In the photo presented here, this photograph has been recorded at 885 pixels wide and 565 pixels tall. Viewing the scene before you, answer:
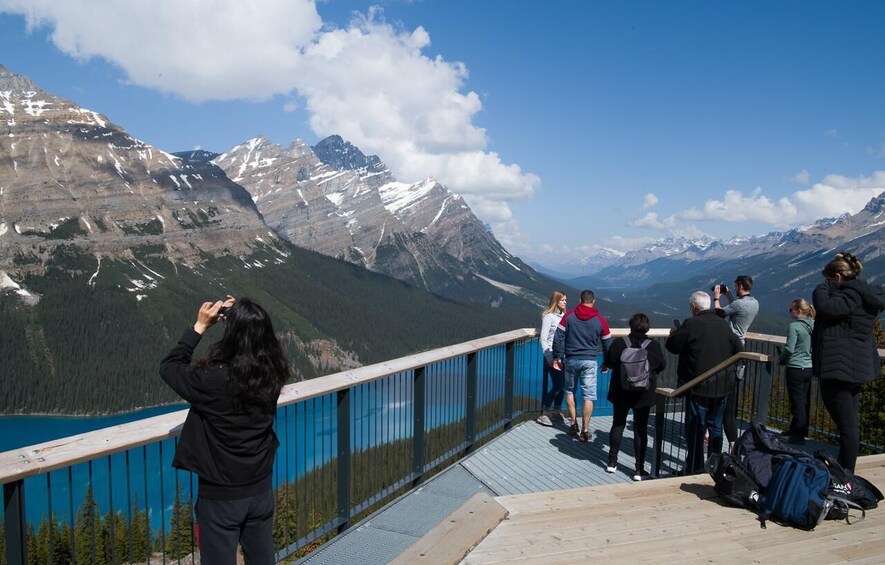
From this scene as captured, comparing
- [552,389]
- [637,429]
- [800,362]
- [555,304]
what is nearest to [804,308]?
[800,362]

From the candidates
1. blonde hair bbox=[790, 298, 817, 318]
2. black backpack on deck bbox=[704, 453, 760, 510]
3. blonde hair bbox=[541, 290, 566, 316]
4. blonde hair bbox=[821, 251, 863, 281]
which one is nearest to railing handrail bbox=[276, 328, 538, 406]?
blonde hair bbox=[541, 290, 566, 316]

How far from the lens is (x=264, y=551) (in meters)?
3.41

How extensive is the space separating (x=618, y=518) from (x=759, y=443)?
1.30 meters

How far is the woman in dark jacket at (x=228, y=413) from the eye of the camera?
314 centimetres

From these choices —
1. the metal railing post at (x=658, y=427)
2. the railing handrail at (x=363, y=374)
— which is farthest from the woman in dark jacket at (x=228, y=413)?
the metal railing post at (x=658, y=427)

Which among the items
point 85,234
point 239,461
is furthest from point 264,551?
point 85,234

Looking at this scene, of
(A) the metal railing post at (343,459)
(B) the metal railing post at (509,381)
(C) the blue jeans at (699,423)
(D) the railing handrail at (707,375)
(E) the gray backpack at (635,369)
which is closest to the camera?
(A) the metal railing post at (343,459)

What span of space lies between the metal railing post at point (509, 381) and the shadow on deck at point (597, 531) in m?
1.95

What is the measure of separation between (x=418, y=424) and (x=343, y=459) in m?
1.07

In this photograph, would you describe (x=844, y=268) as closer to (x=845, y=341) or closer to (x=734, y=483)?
(x=845, y=341)

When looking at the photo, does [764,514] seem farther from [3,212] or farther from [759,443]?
[3,212]

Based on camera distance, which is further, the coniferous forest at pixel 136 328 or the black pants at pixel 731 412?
the coniferous forest at pixel 136 328

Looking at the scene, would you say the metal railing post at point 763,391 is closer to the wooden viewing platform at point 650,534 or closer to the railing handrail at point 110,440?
the wooden viewing platform at point 650,534

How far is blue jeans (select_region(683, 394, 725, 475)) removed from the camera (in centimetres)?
628
